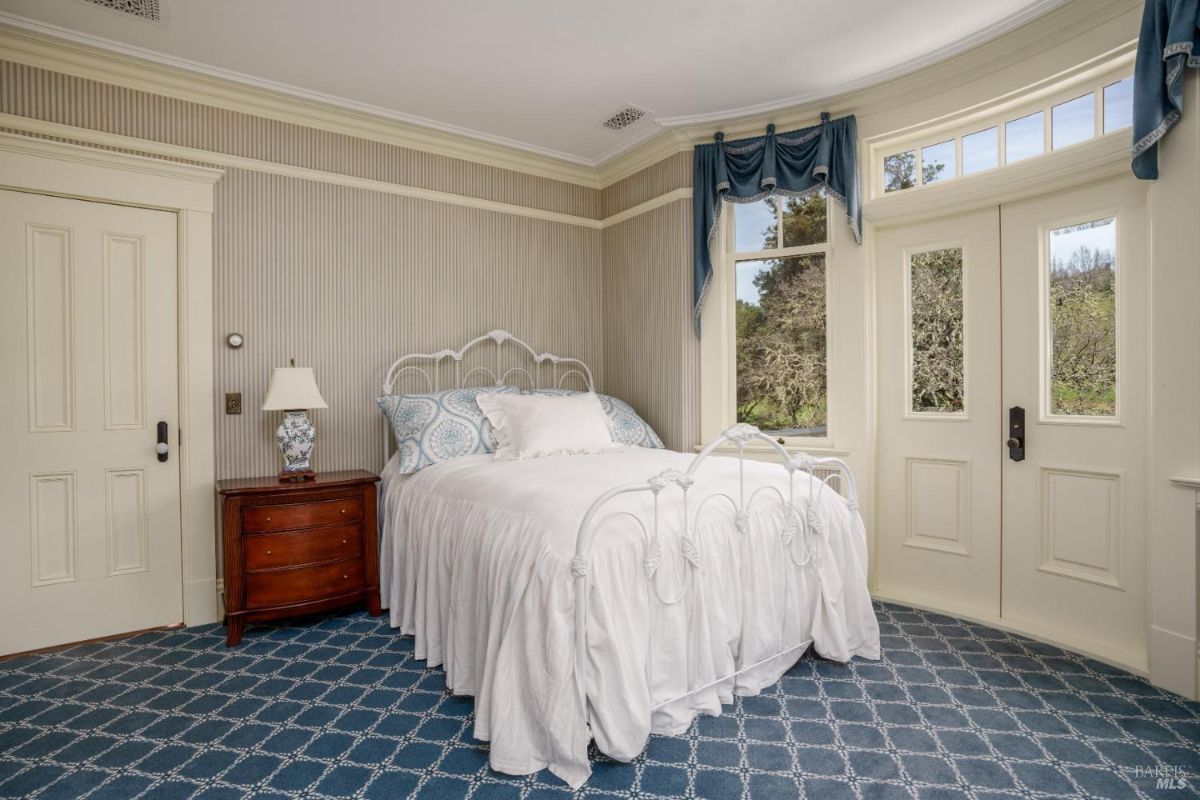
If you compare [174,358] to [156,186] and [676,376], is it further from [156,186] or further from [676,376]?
[676,376]

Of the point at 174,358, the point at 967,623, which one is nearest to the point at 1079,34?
the point at 967,623

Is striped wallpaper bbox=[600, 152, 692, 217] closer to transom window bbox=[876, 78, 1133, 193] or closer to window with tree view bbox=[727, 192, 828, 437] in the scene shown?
window with tree view bbox=[727, 192, 828, 437]

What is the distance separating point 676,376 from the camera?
406 cm

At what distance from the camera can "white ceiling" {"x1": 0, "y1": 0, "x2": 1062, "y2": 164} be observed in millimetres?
2719

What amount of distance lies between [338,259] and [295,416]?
100 centimetres

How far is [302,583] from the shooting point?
302 centimetres

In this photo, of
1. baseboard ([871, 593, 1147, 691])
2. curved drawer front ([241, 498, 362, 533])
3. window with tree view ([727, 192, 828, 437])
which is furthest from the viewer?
window with tree view ([727, 192, 828, 437])

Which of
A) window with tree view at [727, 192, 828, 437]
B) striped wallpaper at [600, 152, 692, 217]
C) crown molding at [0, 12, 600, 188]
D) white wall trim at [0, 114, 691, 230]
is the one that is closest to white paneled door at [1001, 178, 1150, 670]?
window with tree view at [727, 192, 828, 437]

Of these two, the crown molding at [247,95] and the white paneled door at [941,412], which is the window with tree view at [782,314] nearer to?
the white paneled door at [941,412]

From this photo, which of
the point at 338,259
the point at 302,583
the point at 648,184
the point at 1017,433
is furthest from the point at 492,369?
the point at 1017,433

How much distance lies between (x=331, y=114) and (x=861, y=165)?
9.86 ft

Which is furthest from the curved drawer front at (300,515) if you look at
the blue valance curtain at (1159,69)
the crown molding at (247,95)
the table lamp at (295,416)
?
the blue valance curtain at (1159,69)

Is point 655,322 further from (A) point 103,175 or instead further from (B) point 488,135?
(A) point 103,175

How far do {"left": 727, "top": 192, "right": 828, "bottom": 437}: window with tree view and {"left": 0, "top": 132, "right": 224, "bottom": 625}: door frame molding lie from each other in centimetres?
297
